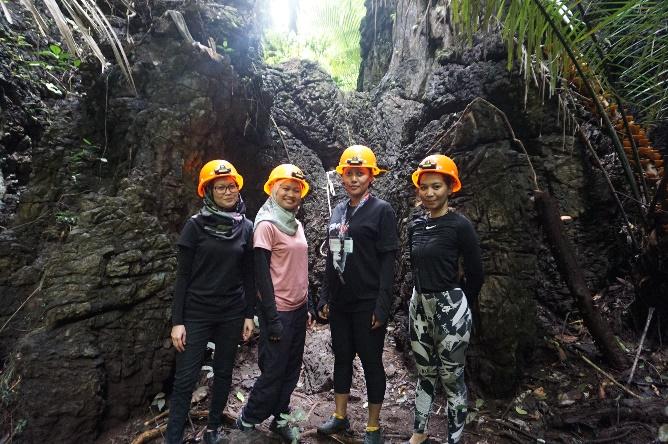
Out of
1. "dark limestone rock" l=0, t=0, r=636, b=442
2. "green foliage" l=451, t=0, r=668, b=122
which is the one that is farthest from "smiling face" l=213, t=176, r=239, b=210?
"green foliage" l=451, t=0, r=668, b=122

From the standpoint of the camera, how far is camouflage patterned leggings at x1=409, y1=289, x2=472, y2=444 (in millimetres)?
2551

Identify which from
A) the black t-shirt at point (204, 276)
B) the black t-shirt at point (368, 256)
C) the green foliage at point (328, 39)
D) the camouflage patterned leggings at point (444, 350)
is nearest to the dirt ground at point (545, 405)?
the camouflage patterned leggings at point (444, 350)

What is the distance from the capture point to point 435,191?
2662 mm

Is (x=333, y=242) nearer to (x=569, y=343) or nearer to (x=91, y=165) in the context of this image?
(x=569, y=343)

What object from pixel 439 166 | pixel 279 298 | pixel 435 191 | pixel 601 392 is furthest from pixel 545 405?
pixel 279 298

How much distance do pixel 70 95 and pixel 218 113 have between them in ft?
7.46

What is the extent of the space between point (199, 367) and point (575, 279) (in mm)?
3501

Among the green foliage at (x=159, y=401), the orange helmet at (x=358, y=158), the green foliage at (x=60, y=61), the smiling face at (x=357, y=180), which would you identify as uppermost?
the green foliage at (x=60, y=61)

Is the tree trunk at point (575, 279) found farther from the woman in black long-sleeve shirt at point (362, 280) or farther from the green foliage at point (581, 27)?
the woman in black long-sleeve shirt at point (362, 280)

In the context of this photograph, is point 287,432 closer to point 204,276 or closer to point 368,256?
point 204,276

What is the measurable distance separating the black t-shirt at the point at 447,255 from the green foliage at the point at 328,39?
751 centimetres

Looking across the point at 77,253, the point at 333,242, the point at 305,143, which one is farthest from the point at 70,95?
the point at 333,242

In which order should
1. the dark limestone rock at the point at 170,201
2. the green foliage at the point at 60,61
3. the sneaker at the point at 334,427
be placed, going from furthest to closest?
the green foliage at the point at 60,61
the dark limestone rock at the point at 170,201
the sneaker at the point at 334,427

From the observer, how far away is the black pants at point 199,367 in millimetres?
2635
